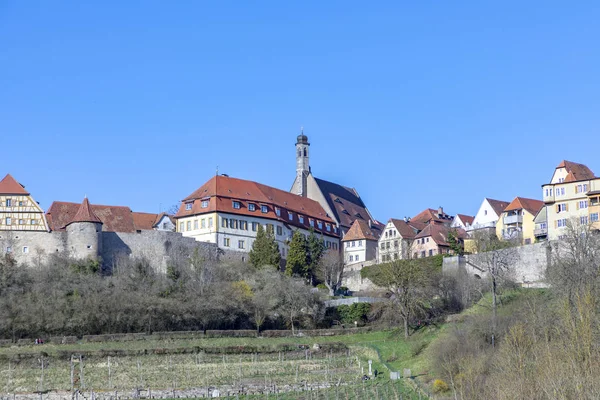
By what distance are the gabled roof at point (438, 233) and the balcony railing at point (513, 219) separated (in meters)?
4.52

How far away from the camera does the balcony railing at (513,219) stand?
93750 mm

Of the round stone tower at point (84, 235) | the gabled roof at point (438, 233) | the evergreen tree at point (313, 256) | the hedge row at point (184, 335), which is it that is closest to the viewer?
the hedge row at point (184, 335)

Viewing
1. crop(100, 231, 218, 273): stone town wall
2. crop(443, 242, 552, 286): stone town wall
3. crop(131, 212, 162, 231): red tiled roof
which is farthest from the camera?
crop(131, 212, 162, 231): red tiled roof

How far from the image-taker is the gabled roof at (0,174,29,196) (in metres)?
85.6

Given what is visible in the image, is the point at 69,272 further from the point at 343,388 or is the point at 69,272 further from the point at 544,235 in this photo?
the point at 544,235

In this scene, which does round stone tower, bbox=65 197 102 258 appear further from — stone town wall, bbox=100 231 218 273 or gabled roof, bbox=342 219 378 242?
gabled roof, bbox=342 219 378 242

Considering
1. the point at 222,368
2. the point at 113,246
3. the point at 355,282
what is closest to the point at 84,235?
the point at 113,246

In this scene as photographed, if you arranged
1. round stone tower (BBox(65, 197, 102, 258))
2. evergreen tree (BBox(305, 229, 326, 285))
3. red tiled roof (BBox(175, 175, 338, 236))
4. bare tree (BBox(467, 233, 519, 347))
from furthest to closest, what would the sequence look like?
red tiled roof (BBox(175, 175, 338, 236)) → evergreen tree (BBox(305, 229, 326, 285)) → round stone tower (BBox(65, 197, 102, 258)) → bare tree (BBox(467, 233, 519, 347))

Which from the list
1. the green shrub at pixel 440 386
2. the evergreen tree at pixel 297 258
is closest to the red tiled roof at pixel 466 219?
the evergreen tree at pixel 297 258

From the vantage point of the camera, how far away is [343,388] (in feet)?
184

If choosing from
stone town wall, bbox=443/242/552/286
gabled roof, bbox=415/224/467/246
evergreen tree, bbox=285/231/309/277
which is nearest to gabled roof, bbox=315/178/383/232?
gabled roof, bbox=415/224/467/246

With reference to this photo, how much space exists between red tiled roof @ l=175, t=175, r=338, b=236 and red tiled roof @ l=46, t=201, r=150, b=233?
16.6ft

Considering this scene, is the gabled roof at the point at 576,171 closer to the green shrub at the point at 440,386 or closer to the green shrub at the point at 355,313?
the green shrub at the point at 355,313

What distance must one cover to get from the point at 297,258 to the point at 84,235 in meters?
16.0
